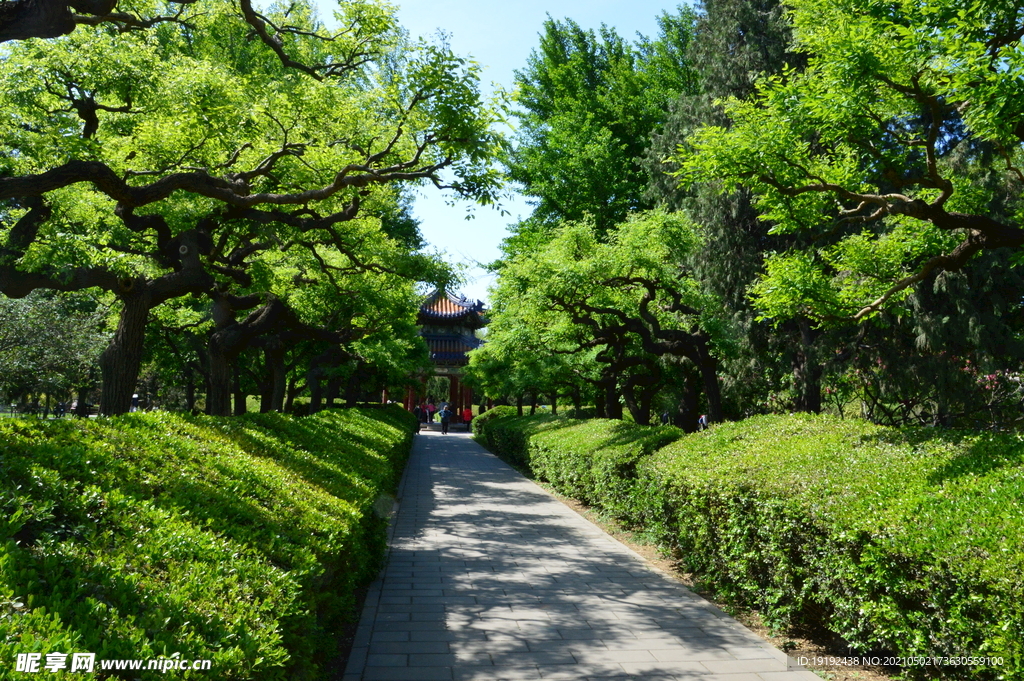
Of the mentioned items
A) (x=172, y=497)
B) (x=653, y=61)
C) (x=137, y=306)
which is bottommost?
(x=172, y=497)

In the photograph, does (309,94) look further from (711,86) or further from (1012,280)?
(1012,280)

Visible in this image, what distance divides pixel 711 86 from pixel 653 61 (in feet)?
29.0

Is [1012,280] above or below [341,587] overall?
above

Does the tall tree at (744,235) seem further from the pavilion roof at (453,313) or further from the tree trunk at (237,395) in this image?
the pavilion roof at (453,313)

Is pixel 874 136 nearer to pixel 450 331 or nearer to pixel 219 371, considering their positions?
pixel 219 371

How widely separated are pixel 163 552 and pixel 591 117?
24859 mm

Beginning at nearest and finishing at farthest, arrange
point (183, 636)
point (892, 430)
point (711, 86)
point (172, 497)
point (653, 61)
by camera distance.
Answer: point (183, 636)
point (172, 497)
point (892, 430)
point (711, 86)
point (653, 61)

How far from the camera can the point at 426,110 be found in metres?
8.63

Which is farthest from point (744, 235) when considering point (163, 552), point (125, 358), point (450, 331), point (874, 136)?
point (450, 331)

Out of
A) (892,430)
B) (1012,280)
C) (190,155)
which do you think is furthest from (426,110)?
(1012,280)

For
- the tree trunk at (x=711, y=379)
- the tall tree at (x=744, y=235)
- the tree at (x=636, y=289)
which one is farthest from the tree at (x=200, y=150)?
the tall tree at (x=744, y=235)

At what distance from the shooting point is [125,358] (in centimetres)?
893

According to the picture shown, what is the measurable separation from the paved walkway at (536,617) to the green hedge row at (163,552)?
67 centimetres

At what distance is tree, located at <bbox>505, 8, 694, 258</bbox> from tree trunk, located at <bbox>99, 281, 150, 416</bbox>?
14.8m
